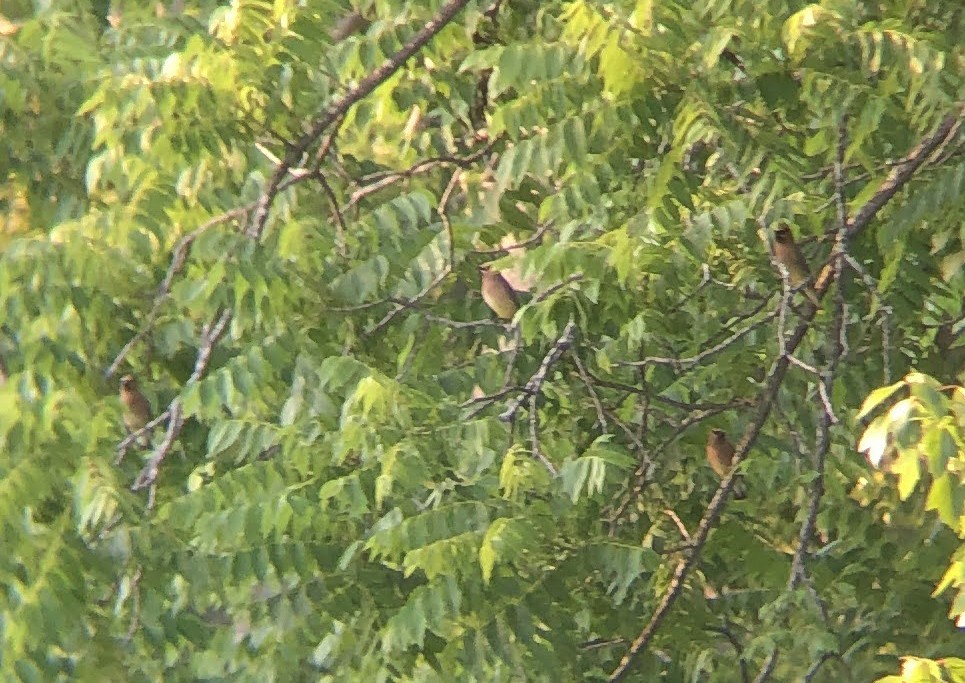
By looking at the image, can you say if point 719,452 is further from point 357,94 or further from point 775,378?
point 357,94

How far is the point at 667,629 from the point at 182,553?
90 cm

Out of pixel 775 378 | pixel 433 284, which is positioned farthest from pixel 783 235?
pixel 433 284

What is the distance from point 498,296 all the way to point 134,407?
0.78 m

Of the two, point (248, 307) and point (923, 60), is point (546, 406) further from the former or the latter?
point (923, 60)

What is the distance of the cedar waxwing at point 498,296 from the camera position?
2.42 metres

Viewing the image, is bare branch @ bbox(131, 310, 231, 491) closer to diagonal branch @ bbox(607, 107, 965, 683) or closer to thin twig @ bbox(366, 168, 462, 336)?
thin twig @ bbox(366, 168, 462, 336)

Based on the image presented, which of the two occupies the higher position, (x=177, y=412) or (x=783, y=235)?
A: (x=783, y=235)

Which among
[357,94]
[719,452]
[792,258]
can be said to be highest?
[357,94]

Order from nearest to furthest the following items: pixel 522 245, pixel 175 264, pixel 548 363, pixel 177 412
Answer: pixel 548 363 < pixel 175 264 < pixel 177 412 < pixel 522 245

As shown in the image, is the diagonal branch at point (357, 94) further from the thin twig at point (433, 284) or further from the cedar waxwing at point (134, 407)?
the cedar waxwing at point (134, 407)

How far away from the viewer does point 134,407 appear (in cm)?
246

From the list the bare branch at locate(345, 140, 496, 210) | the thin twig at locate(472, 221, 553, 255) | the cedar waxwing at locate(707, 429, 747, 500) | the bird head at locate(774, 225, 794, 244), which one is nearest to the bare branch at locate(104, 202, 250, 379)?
the bare branch at locate(345, 140, 496, 210)

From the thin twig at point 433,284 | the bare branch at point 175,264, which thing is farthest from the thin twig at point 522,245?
the bare branch at point 175,264

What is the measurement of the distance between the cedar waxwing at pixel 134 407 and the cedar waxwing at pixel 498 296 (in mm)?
745
